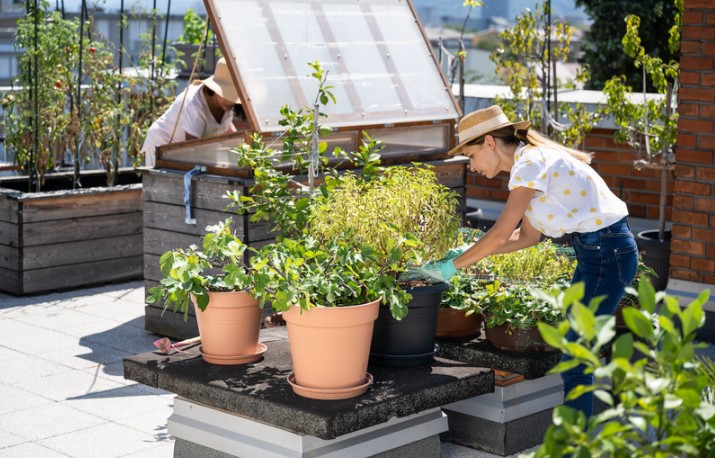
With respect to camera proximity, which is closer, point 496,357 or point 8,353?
point 496,357

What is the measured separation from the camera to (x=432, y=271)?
13.2ft

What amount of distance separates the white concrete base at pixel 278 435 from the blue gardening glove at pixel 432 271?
0.53 meters

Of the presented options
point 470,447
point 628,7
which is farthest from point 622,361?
point 628,7

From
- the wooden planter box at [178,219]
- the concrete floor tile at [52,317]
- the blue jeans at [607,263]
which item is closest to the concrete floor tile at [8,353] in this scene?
the concrete floor tile at [52,317]

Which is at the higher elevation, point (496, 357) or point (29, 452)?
point (496, 357)

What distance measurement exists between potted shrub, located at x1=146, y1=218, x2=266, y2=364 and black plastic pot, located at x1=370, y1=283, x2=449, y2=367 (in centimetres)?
46

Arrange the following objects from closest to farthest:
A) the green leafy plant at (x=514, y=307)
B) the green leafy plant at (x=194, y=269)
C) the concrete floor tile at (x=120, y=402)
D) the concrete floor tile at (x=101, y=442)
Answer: the green leafy plant at (x=194, y=269) < the green leafy plant at (x=514, y=307) < the concrete floor tile at (x=101, y=442) < the concrete floor tile at (x=120, y=402)

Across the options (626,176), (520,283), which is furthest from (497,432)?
(626,176)

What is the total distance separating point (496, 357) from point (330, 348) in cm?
103

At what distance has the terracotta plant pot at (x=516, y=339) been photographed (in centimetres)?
430

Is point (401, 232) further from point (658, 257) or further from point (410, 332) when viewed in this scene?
point (658, 257)

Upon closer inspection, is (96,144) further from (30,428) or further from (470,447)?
(470,447)

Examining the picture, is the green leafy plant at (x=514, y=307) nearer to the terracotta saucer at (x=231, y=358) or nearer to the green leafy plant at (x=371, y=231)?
the green leafy plant at (x=371, y=231)

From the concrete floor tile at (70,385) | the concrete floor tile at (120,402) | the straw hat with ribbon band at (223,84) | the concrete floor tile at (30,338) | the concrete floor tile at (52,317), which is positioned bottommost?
the concrete floor tile at (120,402)
